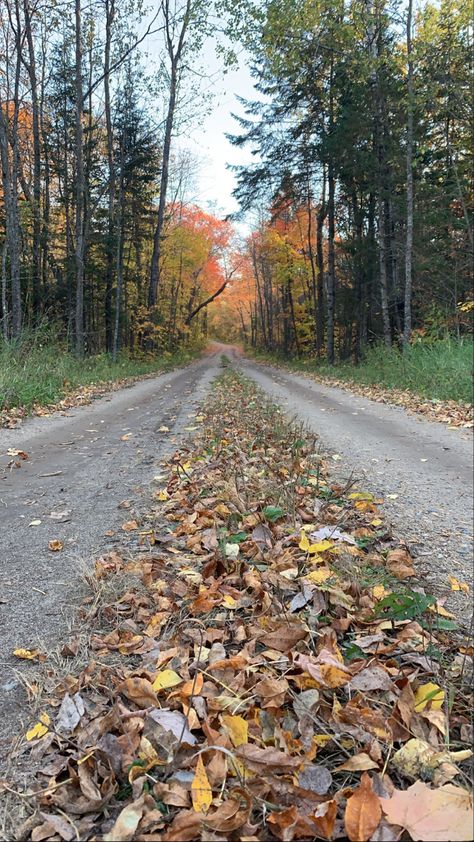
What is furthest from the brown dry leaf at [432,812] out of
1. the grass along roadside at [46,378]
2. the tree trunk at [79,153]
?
the tree trunk at [79,153]

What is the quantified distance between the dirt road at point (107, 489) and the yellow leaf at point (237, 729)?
588 mm

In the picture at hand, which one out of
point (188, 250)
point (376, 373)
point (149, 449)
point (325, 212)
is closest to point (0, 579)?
point (149, 449)

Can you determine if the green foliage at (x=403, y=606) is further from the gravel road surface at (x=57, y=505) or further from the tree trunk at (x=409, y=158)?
the tree trunk at (x=409, y=158)

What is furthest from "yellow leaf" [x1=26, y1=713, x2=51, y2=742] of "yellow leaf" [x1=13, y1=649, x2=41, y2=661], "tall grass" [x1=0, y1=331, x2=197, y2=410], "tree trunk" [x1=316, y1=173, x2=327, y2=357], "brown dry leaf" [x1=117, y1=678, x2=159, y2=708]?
"tree trunk" [x1=316, y1=173, x2=327, y2=357]

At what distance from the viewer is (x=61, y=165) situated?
18.1 meters

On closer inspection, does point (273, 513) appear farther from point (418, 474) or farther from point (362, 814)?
point (418, 474)

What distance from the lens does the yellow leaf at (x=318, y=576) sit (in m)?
1.82

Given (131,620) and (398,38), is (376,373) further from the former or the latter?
(131,620)

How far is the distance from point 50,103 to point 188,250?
12522 millimetres

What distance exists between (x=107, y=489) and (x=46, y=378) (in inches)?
270

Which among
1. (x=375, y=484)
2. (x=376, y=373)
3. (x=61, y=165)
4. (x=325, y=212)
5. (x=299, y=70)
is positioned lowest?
(x=375, y=484)

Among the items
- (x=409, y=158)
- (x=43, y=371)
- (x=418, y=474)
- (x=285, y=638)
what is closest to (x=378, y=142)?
(x=409, y=158)

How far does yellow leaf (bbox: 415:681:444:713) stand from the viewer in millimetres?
1183

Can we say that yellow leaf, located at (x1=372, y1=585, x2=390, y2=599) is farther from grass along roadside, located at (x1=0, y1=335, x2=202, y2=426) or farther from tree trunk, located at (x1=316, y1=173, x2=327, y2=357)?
tree trunk, located at (x1=316, y1=173, x2=327, y2=357)
